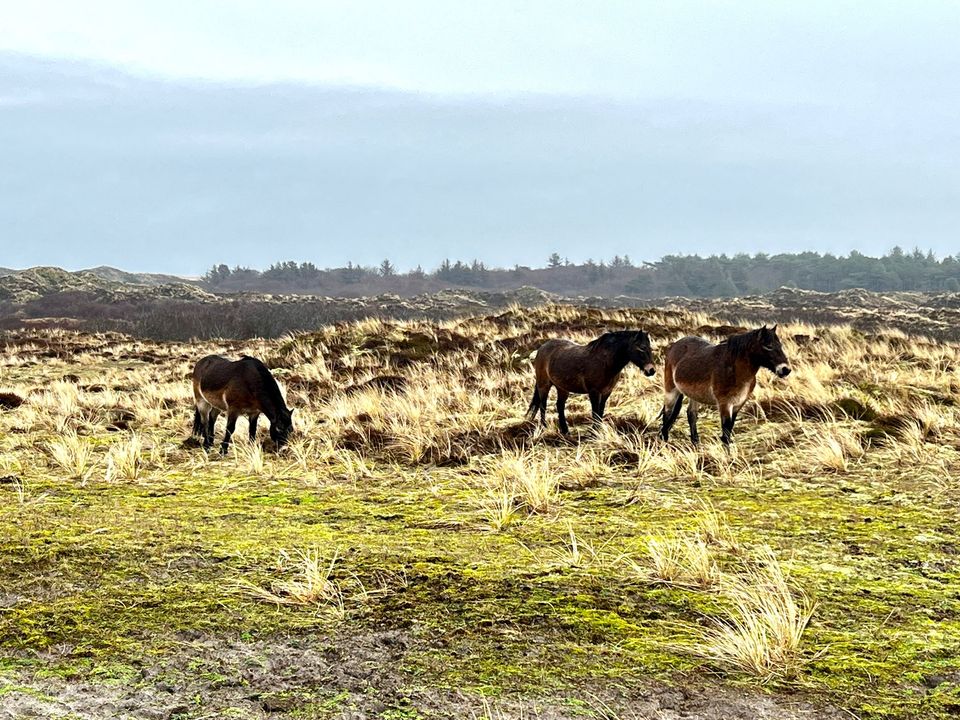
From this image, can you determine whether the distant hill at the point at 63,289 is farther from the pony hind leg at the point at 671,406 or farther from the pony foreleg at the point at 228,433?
the pony hind leg at the point at 671,406

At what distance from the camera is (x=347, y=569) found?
401 cm

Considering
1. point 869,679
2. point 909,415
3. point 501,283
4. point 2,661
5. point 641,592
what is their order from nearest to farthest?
point 869,679 → point 2,661 → point 641,592 → point 909,415 → point 501,283

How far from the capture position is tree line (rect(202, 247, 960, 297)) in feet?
380

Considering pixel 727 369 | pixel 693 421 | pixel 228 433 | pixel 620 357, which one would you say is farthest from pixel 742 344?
pixel 228 433

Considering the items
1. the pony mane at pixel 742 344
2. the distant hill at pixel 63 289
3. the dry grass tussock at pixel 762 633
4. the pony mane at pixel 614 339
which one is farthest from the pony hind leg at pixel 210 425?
the distant hill at pixel 63 289

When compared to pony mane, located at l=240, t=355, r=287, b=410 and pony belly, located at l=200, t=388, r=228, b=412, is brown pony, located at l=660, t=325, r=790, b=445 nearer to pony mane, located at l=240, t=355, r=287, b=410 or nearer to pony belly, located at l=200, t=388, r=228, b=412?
pony mane, located at l=240, t=355, r=287, b=410

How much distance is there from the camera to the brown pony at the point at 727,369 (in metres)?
7.53

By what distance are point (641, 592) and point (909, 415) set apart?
6.42m

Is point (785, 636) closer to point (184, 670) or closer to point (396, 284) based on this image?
point (184, 670)

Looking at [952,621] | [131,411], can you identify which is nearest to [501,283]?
[131,411]

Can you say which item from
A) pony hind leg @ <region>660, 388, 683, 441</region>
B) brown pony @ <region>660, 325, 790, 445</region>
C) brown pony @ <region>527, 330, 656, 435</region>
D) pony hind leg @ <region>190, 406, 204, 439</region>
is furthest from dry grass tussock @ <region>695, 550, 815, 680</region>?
pony hind leg @ <region>190, 406, 204, 439</region>

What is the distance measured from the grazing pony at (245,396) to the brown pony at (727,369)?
4707mm

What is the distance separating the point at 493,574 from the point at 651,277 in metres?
127

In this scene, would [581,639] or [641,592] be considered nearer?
[581,639]
